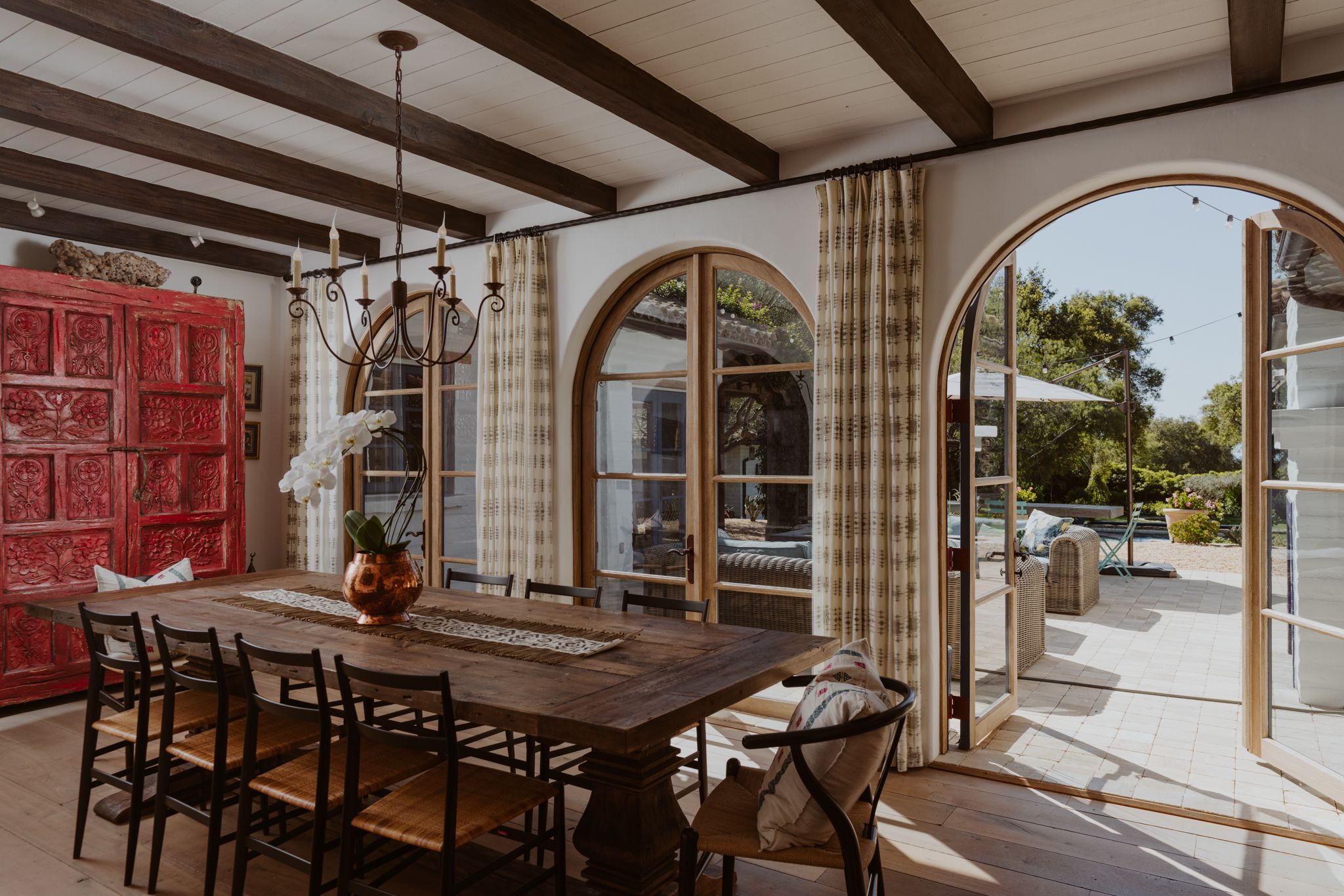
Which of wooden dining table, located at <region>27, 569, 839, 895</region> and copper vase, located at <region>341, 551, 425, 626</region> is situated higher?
copper vase, located at <region>341, 551, 425, 626</region>

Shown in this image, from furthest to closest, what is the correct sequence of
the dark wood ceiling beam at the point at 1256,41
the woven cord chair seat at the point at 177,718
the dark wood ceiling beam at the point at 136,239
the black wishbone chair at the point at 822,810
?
1. the dark wood ceiling beam at the point at 136,239
2. the woven cord chair seat at the point at 177,718
3. the dark wood ceiling beam at the point at 1256,41
4. the black wishbone chair at the point at 822,810

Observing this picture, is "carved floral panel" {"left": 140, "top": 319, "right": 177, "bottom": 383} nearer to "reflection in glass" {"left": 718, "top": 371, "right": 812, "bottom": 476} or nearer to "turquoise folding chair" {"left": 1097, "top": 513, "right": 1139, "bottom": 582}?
"reflection in glass" {"left": 718, "top": 371, "right": 812, "bottom": 476}

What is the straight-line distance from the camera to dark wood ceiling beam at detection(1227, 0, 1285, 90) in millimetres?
2510

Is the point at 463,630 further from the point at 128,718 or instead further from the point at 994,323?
the point at 994,323

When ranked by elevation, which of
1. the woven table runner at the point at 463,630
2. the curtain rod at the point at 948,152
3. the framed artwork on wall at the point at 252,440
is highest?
the curtain rod at the point at 948,152

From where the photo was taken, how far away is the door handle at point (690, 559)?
4.58 metres

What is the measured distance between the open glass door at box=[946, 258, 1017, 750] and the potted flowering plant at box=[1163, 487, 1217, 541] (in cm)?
866

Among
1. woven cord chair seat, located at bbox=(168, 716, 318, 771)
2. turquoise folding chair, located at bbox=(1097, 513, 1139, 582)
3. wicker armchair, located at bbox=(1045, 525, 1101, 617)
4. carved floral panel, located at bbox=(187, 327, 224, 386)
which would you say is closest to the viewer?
woven cord chair seat, located at bbox=(168, 716, 318, 771)

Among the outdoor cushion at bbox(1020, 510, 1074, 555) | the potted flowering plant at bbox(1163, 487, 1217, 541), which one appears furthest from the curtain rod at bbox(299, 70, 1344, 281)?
the potted flowering plant at bbox(1163, 487, 1217, 541)

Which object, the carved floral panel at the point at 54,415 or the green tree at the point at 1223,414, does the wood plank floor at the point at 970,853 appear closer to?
the carved floral panel at the point at 54,415

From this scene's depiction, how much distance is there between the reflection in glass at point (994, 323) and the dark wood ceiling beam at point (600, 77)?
49.0 inches

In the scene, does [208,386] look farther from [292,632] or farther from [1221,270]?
[1221,270]

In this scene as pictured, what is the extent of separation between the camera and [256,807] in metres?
3.29

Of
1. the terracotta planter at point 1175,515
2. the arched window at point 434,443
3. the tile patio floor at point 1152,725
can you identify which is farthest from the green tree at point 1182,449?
the arched window at point 434,443
